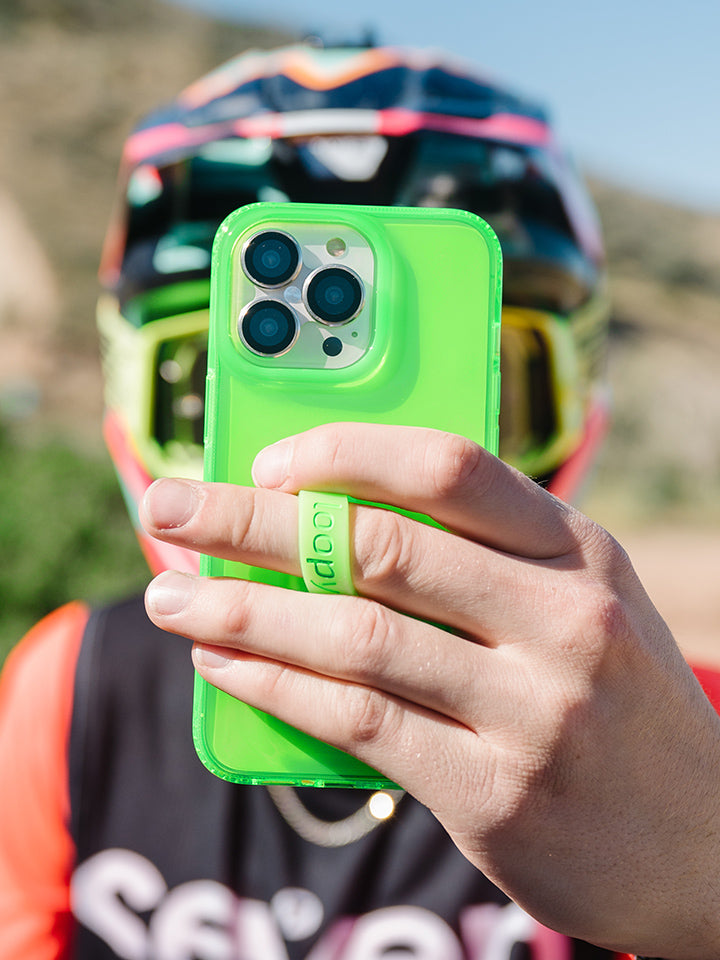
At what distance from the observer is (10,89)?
1873 cm

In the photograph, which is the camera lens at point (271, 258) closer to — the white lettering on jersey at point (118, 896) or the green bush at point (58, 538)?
the white lettering on jersey at point (118, 896)

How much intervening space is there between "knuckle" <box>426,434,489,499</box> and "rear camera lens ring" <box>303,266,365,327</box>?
24 cm

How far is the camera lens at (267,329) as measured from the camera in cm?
83

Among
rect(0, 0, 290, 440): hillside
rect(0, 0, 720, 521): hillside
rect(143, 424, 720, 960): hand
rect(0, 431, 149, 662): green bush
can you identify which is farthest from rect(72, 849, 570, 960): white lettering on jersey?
rect(0, 0, 720, 521): hillside

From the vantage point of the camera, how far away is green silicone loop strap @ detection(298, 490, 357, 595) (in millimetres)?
678

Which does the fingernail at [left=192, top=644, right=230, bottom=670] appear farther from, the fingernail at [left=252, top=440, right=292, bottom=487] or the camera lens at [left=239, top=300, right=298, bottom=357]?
the camera lens at [left=239, top=300, right=298, bottom=357]

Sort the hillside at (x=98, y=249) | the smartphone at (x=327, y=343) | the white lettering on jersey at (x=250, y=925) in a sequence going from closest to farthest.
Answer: the smartphone at (x=327, y=343), the white lettering on jersey at (x=250, y=925), the hillside at (x=98, y=249)

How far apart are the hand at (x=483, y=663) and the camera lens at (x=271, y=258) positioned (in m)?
0.22

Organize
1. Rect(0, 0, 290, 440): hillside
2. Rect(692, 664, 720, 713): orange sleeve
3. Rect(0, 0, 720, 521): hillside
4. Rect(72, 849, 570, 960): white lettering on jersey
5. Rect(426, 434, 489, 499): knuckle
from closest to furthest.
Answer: Rect(426, 434, 489, 499): knuckle < Rect(692, 664, 720, 713): orange sleeve < Rect(72, 849, 570, 960): white lettering on jersey < Rect(0, 0, 720, 521): hillside < Rect(0, 0, 290, 440): hillside

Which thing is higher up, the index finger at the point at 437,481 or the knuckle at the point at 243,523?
the index finger at the point at 437,481

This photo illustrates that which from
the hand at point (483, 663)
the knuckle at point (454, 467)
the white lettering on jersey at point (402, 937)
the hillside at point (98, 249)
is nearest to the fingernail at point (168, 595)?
the hand at point (483, 663)

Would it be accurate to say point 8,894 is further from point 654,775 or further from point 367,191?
point 367,191

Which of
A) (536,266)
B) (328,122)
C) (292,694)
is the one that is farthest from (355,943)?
(328,122)

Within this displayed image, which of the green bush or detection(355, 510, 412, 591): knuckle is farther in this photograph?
the green bush
